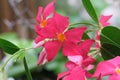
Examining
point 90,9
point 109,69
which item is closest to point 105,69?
point 109,69

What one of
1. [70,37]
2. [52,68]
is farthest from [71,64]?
[52,68]

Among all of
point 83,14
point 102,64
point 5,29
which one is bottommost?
point 102,64

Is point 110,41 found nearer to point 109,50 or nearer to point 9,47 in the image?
point 109,50

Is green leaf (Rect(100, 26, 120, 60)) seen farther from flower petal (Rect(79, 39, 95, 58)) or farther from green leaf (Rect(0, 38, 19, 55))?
green leaf (Rect(0, 38, 19, 55))

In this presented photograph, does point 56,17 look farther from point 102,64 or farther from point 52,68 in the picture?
point 52,68

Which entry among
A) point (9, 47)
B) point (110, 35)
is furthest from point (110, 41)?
point (9, 47)

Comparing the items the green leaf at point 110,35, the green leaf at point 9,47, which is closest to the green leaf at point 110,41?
the green leaf at point 110,35

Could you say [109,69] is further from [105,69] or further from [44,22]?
[44,22]

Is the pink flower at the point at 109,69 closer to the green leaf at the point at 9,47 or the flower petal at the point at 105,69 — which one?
the flower petal at the point at 105,69
